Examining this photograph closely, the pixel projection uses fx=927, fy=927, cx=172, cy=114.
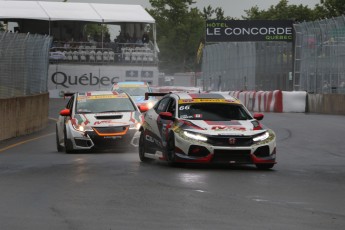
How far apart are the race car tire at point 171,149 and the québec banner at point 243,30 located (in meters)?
43.7

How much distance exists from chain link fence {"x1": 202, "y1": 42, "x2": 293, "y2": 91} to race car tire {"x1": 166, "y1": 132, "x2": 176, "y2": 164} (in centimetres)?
3804

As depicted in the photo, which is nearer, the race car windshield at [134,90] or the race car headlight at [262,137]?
the race car headlight at [262,137]

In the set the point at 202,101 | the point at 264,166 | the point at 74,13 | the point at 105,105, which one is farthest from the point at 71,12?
the point at 264,166

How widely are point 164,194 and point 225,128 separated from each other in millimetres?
3572

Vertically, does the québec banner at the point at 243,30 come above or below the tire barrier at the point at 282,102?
above

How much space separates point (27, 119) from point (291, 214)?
66.4 feet

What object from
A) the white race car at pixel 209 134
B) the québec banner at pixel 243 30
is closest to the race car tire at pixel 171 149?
the white race car at pixel 209 134

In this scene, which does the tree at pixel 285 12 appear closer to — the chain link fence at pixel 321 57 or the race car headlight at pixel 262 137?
the chain link fence at pixel 321 57

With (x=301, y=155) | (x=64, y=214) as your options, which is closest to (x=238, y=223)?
(x=64, y=214)

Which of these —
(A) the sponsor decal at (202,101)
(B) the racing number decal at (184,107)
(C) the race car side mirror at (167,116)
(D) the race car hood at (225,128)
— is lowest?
(D) the race car hood at (225,128)

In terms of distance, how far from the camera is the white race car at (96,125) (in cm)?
1909

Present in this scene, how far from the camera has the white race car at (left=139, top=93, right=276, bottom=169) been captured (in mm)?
14242

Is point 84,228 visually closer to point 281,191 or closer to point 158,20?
point 281,191

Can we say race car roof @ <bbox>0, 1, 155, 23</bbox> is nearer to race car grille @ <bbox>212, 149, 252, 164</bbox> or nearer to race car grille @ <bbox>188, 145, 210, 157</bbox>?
race car grille @ <bbox>188, 145, 210, 157</bbox>
